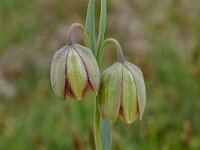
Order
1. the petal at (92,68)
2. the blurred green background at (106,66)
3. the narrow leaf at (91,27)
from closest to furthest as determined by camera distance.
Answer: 1. the petal at (92,68)
2. the narrow leaf at (91,27)
3. the blurred green background at (106,66)

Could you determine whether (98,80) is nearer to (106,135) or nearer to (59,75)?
(59,75)

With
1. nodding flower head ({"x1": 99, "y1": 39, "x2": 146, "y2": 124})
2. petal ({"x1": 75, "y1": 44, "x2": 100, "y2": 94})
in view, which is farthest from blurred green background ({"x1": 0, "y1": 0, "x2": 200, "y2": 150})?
petal ({"x1": 75, "y1": 44, "x2": 100, "y2": 94})

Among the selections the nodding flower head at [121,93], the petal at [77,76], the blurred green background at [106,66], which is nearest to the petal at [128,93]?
the nodding flower head at [121,93]

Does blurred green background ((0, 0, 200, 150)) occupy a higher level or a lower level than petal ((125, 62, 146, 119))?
lower

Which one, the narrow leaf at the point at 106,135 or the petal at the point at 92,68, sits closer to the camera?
the petal at the point at 92,68

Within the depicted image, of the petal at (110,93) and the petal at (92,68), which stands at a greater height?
the petal at (92,68)

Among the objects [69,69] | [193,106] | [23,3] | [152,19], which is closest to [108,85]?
[69,69]

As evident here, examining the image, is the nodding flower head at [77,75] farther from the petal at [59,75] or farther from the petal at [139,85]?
the petal at [139,85]

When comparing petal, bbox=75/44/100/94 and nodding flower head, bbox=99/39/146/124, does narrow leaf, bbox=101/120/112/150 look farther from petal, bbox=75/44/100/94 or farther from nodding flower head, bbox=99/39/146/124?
petal, bbox=75/44/100/94
